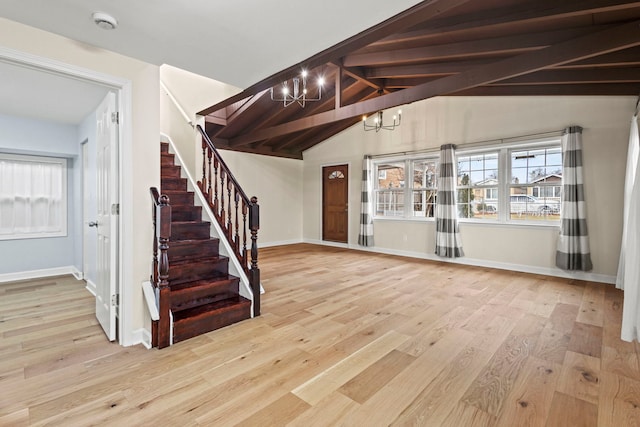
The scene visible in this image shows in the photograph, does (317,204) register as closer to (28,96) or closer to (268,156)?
(268,156)

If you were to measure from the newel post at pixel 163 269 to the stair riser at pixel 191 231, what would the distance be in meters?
0.99

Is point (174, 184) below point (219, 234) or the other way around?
the other way around

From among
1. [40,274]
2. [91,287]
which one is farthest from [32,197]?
[91,287]

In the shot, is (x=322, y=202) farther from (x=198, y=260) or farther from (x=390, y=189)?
(x=198, y=260)

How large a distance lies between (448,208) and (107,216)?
4.96m

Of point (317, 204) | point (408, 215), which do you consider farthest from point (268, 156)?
point (408, 215)

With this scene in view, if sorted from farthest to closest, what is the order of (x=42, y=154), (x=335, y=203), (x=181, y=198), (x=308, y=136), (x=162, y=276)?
(x=335, y=203), (x=308, y=136), (x=42, y=154), (x=181, y=198), (x=162, y=276)

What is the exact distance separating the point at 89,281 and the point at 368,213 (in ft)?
16.4

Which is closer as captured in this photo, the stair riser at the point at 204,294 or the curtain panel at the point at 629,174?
the stair riser at the point at 204,294

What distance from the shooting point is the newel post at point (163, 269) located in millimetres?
2256

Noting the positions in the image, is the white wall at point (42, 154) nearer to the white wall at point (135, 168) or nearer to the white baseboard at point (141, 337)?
the white wall at point (135, 168)

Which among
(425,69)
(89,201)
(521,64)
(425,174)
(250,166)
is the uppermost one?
(425,69)

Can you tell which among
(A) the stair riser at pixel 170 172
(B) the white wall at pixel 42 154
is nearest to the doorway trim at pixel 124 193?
(A) the stair riser at pixel 170 172

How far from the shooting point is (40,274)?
4223mm
